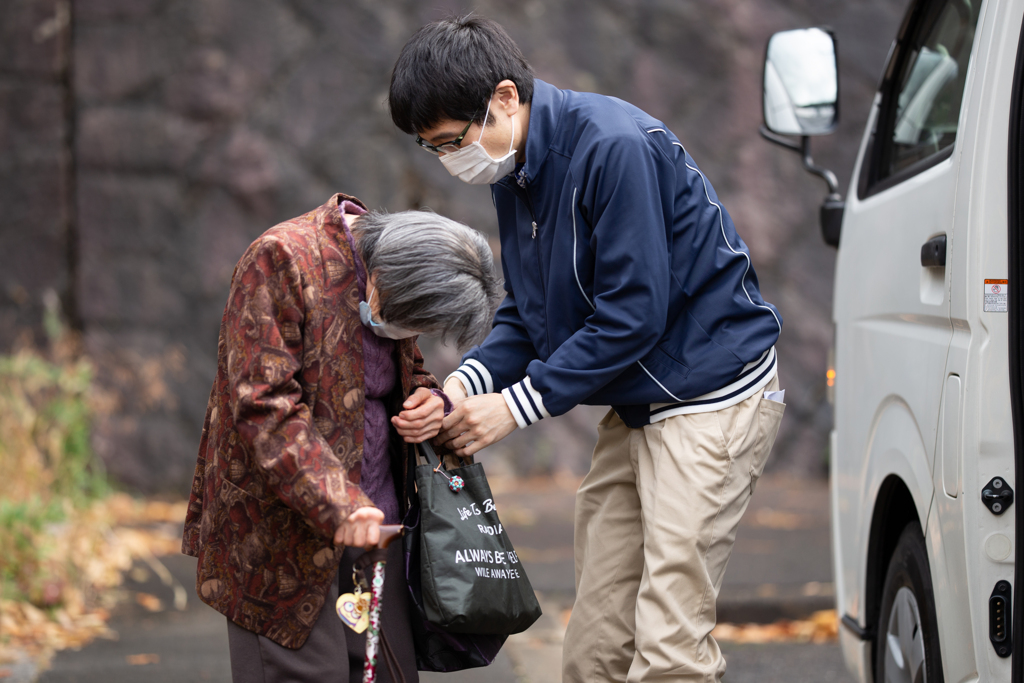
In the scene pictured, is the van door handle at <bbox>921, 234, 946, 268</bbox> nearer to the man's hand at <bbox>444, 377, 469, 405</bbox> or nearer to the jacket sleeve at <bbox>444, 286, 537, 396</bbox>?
the jacket sleeve at <bbox>444, 286, 537, 396</bbox>

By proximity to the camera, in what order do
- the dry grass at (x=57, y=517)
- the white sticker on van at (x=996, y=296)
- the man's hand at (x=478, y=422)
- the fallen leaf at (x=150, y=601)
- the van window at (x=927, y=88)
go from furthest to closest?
the fallen leaf at (x=150, y=601)
the dry grass at (x=57, y=517)
the van window at (x=927, y=88)
the man's hand at (x=478, y=422)
the white sticker on van at (x=996, y=296)

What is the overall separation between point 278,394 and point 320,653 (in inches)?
20.2

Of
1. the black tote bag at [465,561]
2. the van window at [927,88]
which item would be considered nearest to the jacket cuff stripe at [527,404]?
the black tote bag at [465,561]

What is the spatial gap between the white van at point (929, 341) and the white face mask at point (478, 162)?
0.92m

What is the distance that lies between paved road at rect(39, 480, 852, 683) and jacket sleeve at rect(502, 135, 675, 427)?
1662mm

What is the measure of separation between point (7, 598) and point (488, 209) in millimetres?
3318

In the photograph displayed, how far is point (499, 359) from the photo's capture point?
246 cm

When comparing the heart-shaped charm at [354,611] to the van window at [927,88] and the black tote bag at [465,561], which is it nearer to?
the black tote bag at [465,561]

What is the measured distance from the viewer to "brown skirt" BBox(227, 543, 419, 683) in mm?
1881

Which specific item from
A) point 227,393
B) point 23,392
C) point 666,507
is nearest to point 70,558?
point 23,392

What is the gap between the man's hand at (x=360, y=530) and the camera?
1754mm

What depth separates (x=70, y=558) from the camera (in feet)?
13.6

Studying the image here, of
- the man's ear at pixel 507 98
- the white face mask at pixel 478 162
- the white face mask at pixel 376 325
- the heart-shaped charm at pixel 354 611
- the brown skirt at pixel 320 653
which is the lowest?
the brown skirt at pixel 320 653

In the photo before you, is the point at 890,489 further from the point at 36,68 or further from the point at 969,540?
the point at 36,68
